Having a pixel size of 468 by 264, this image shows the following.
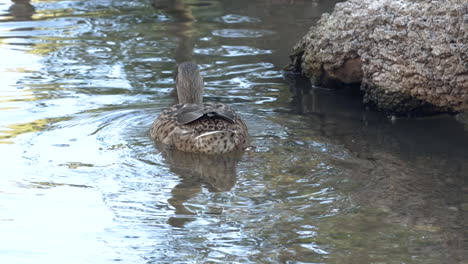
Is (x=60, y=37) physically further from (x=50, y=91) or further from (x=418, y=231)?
(x=418, y=231)

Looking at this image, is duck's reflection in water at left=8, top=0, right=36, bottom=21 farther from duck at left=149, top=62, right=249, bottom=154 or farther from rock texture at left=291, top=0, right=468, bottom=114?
duck at left=149, top=62, right=249, bottom=154

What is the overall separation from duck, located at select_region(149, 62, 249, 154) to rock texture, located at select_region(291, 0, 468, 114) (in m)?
1.96

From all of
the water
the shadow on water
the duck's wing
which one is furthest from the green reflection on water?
the shadow on water

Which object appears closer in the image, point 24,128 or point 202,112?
point 202,112

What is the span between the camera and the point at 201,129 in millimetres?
8555

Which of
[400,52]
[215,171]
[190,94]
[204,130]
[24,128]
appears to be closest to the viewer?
[215,171]

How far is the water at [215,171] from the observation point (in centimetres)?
597

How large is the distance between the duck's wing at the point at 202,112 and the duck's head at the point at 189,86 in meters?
0.90

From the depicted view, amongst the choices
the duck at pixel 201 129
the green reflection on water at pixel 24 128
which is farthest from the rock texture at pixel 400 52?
the green reflection on water at pixel 24 128

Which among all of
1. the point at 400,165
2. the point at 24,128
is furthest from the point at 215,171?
the point at 24,128

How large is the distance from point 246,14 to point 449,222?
1028 cm

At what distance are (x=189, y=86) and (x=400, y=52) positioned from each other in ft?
8.06

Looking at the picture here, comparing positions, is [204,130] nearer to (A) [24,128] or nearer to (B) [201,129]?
(B) [201,129]

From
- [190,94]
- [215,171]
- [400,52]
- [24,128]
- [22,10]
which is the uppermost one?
[22,10]
